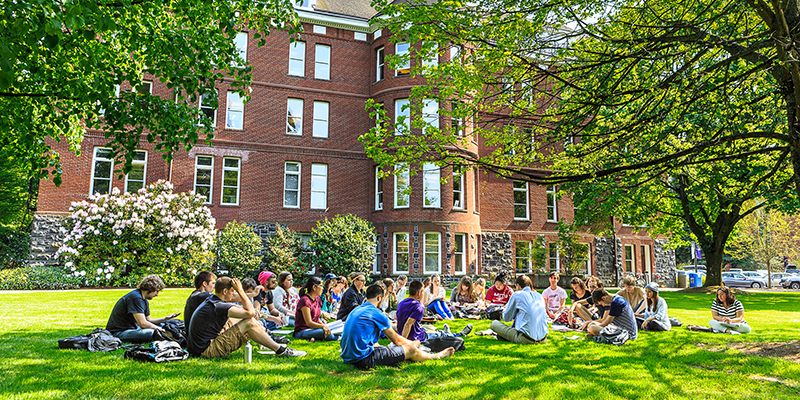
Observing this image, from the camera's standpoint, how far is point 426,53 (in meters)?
8.56

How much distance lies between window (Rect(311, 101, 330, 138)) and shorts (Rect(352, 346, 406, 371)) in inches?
835

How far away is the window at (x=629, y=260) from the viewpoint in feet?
105

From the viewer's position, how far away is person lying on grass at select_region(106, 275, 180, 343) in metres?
7.57

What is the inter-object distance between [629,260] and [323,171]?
20557 millimetres

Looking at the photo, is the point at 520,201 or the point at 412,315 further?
the point at 520,201

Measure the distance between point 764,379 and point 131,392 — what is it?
730cm

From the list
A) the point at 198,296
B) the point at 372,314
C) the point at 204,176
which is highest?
the point at 204,176

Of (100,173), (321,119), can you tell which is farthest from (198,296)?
(321,119)

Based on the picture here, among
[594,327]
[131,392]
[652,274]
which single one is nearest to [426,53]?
[594,327]

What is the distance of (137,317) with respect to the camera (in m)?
7.53

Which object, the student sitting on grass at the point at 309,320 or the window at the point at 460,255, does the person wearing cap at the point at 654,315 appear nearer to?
the student sitting on grass at the point at 309,320

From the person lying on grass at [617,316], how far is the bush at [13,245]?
34816 millimetres

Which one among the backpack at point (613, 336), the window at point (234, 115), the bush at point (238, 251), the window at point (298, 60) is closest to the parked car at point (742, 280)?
the window at point (298, 60)

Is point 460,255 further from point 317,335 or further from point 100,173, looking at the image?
point 100,173
